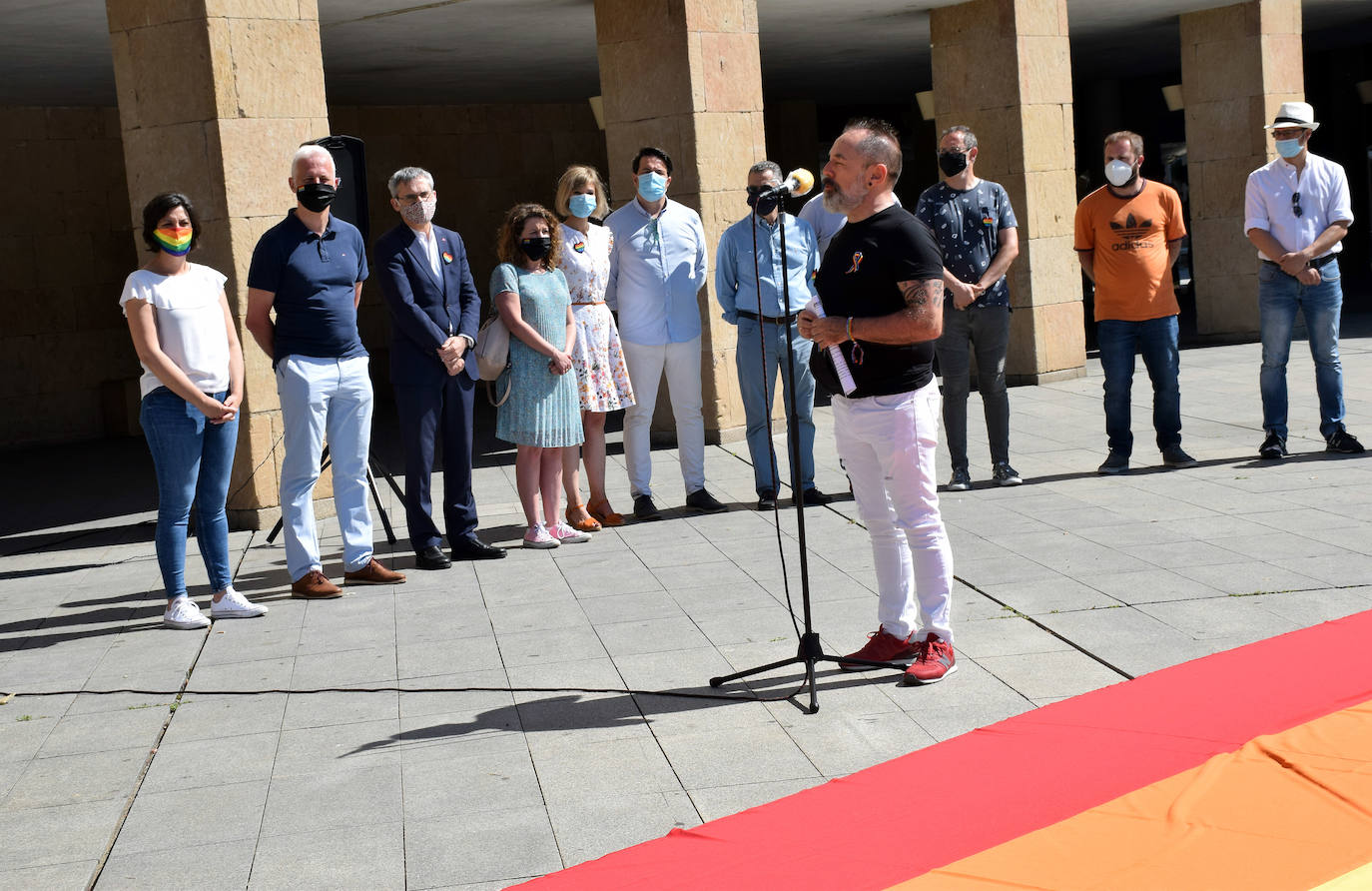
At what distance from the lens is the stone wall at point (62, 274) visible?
15164 millimetres

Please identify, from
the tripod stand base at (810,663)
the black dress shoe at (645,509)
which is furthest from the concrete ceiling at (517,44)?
the tripod stand base at (810,663)

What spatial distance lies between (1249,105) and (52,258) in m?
12.6

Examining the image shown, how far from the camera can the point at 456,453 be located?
23.8 feet

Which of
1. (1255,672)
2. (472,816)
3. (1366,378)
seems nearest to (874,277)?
(1255,672)

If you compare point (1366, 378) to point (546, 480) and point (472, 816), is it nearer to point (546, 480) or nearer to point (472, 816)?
point (546, 480)

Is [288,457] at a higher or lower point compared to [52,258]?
lower

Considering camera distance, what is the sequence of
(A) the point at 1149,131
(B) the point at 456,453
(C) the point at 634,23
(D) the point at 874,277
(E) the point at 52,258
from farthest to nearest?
1. (A) the point at 1149,131
2. (E) the point at 52,258
3. (C) the point at 634,23
4. (B) the point at 456,453
5. (D) the point at 874,277

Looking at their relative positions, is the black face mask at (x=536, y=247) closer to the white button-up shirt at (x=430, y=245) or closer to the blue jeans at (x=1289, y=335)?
the white button-up shirt at (x=430, y=245)

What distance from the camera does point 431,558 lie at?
715 centimetres

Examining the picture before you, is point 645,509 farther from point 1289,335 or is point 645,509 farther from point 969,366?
point 1289,335

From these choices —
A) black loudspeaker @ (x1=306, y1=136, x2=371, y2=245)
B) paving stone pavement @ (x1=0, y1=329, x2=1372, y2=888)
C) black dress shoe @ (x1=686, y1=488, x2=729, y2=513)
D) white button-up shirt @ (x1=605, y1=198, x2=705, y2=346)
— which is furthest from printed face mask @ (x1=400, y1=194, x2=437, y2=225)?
black dress shoe @ (x1=686, y1=488, x2=729, y2=513)

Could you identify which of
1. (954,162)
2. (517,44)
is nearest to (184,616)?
(954,162)

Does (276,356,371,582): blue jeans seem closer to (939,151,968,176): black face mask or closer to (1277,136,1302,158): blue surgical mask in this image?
(939,151,968,176): black face mask

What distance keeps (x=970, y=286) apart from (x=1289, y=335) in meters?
1.93
